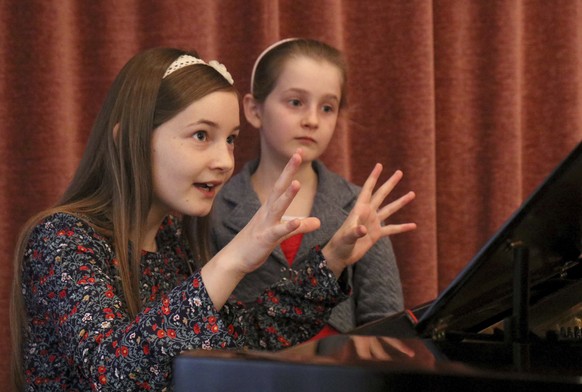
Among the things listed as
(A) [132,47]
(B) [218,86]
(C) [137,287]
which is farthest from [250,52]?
(C) [137,287]

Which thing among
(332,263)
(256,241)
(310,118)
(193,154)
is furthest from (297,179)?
(256,241)

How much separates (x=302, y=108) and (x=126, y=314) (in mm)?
864

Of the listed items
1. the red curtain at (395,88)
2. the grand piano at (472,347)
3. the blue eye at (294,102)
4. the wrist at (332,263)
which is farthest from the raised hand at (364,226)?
the red curtain at (395,88)

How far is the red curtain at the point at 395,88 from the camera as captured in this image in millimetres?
2076

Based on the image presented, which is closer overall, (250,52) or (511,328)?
(511,328)

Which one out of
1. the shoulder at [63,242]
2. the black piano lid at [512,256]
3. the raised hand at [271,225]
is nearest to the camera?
the black piano lid at [512,256]

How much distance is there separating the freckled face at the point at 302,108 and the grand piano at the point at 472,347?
0.84 m

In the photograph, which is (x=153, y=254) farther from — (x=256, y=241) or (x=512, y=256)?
(x=512, y=256)

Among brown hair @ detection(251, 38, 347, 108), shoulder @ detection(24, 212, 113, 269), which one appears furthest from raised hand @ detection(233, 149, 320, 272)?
brown hair @ detection(251, 38, 347, 108)

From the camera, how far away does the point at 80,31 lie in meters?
2.12

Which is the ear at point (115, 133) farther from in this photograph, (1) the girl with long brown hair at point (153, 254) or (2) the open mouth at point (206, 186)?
(2) the open mouth at point (206, 186)

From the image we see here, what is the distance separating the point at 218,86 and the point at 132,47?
76 centimetres

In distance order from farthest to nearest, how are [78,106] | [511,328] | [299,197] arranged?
[78,106] < [299,197] < [511,328]

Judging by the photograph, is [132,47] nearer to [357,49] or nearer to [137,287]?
[357,49]
